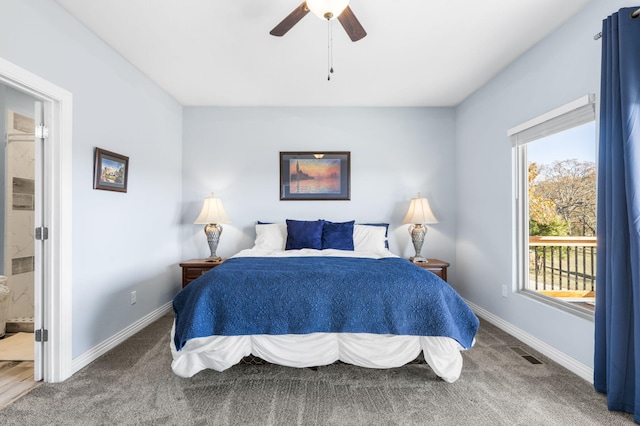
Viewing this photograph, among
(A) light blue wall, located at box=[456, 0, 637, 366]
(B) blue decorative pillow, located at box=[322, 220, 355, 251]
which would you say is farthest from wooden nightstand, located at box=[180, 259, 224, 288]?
(A) light blue wall, located at box=[456, 0, 637, 366]

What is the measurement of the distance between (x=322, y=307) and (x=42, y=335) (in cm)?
197

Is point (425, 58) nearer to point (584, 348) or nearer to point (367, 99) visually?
point (367, 99)

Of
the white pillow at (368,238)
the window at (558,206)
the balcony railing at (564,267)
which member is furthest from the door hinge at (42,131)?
the balcony railing at (564,267)

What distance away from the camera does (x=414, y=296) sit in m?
2.11

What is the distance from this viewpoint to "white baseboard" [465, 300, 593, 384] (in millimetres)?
2180

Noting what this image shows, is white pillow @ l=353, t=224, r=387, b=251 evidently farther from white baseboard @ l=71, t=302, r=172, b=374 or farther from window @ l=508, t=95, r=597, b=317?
white baseboard @ l=71, t=302, r=172, b=374

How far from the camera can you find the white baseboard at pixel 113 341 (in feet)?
7.64

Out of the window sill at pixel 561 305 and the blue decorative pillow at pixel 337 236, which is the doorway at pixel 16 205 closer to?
the blue decorative pillow at pixel 337 236

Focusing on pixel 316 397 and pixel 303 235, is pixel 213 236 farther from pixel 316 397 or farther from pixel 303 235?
pixel 316 397

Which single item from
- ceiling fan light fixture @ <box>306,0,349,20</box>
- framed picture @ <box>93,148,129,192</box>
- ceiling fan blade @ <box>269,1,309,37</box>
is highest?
ceiling fan blade @ <box>269,1,309,37</box>

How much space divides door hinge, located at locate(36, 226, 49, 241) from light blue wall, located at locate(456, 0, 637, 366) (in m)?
3.85

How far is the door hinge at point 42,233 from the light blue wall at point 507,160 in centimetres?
385

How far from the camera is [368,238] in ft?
12.5

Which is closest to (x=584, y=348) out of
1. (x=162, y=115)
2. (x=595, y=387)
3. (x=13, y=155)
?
(x=595, y=387)
